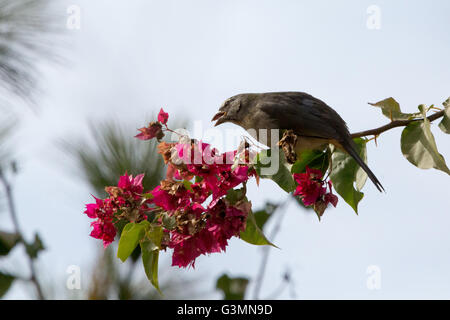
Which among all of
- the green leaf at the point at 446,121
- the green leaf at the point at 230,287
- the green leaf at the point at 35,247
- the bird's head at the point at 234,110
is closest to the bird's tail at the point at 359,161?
the green leaf at the point at 446,121

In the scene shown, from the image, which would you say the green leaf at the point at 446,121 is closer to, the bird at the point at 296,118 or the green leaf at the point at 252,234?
the bird at the point at 296,118

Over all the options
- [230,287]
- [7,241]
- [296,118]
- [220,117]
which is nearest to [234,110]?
[220,117]

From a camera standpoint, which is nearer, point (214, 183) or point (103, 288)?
point (214, 183)

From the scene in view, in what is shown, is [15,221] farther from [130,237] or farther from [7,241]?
[130,237]

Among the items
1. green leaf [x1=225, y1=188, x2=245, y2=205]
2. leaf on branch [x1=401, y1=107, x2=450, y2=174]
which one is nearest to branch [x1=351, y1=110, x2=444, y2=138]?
leaf on branch [x1=401, y1=107, x2=450, y2=174]

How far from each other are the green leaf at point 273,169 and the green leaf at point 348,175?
0.22 metres

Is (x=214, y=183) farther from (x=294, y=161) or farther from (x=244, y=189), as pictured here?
(x=294, y=161)

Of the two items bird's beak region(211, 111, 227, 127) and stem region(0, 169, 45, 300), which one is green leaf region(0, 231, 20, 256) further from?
bird's beak region(211, 111, 227, 127)

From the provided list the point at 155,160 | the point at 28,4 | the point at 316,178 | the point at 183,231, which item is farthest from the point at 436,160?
the point at 28,4

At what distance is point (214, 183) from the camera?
1.24 m

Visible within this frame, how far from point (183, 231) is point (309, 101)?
0.94 m

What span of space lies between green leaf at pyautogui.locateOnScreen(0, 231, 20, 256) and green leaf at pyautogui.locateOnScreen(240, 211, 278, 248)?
8.15 feet
